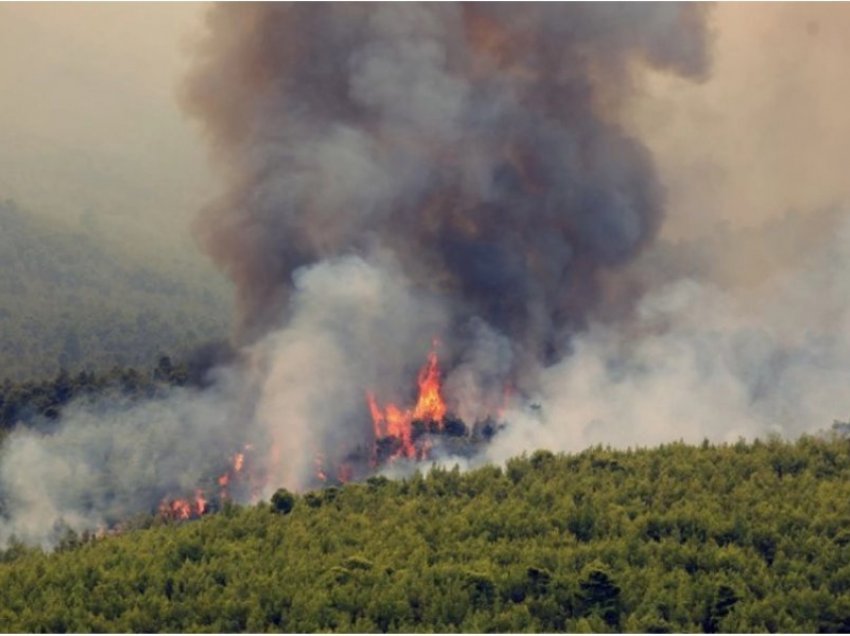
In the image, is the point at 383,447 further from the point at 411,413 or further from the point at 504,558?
the point at 504,558

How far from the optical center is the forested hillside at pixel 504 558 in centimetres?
6000

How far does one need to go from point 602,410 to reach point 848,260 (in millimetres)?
45625

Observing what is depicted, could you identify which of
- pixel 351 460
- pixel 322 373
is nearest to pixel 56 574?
pixel 351 460

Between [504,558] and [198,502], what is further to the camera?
[198,502]

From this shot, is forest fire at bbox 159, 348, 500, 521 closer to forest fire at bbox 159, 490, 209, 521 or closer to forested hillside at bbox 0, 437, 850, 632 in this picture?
forest fire at bbox 159, 490, 209, 521

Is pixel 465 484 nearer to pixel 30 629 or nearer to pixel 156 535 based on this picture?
pixel 156 535

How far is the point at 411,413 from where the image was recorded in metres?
114

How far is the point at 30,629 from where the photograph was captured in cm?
6009

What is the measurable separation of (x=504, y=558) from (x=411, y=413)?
49166 millimetres

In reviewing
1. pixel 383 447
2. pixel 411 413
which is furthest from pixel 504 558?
pixel 411 413

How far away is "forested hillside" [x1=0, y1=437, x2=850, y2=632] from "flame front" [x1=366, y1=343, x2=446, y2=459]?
29.2 meters

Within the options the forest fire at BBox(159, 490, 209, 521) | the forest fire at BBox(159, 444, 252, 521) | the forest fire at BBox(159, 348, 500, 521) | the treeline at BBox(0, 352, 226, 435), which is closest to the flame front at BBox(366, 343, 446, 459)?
the forest fire at BBox(159, 348, 500, 521)

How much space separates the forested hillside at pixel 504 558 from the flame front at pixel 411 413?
95.8 feet

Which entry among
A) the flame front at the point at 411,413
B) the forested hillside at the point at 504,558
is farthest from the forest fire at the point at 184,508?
the flame front at the point at 411,413
